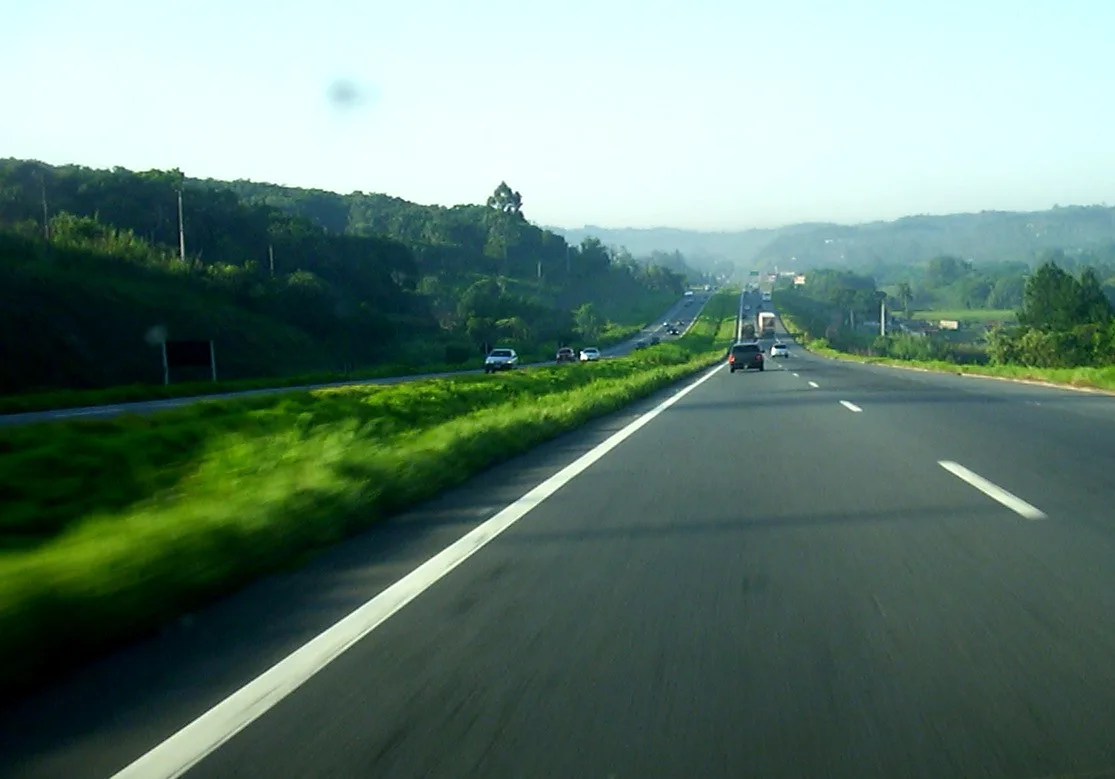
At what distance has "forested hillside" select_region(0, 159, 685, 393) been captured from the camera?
52.0 metres

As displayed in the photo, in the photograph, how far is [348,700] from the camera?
4.73 metres

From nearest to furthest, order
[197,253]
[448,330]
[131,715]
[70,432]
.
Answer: [131,715] → [70,432] → [197,253] → [448,330]

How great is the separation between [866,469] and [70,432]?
13.9 m

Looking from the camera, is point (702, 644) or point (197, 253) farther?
point (197, 253)

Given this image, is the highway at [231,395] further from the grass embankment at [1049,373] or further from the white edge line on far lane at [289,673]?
the grass embankment at [1049,373]

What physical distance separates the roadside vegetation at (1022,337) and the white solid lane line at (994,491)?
1817 cm

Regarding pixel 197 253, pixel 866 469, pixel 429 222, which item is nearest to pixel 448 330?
pixel 197 253

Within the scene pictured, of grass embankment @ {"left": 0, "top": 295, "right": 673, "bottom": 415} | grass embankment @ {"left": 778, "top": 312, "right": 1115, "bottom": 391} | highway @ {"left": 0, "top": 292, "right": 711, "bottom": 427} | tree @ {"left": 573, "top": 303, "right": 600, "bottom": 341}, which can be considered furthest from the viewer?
tree @ {"left": 573, "top": 303, "right": 600, "bottom": 341}

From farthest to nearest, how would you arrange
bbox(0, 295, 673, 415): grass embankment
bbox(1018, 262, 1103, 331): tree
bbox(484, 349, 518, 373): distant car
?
bbox(1018, 262, 1103, 331): tree, bbox(484, 349, 518, 373): distant car, bbox(0, 295, 673, 415): grass embankment

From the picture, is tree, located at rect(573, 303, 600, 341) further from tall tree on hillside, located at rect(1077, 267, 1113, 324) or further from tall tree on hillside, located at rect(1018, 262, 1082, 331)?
tall tree on hillside, located at rect(1077, 267, 1113, 324)

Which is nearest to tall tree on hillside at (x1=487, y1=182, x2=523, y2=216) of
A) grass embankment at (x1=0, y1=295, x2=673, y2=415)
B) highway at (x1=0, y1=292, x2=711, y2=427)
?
highway at (x1=0, y1=292, x2=711, y2=427)

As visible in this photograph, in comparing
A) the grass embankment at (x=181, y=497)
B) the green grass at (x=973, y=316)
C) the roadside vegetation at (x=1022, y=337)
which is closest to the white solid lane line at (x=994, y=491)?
the grass embankment at (x=181, y=497)

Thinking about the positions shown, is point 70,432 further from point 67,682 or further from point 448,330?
point 448,330

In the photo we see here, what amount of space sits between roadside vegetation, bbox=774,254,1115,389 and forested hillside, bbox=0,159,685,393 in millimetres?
29667
